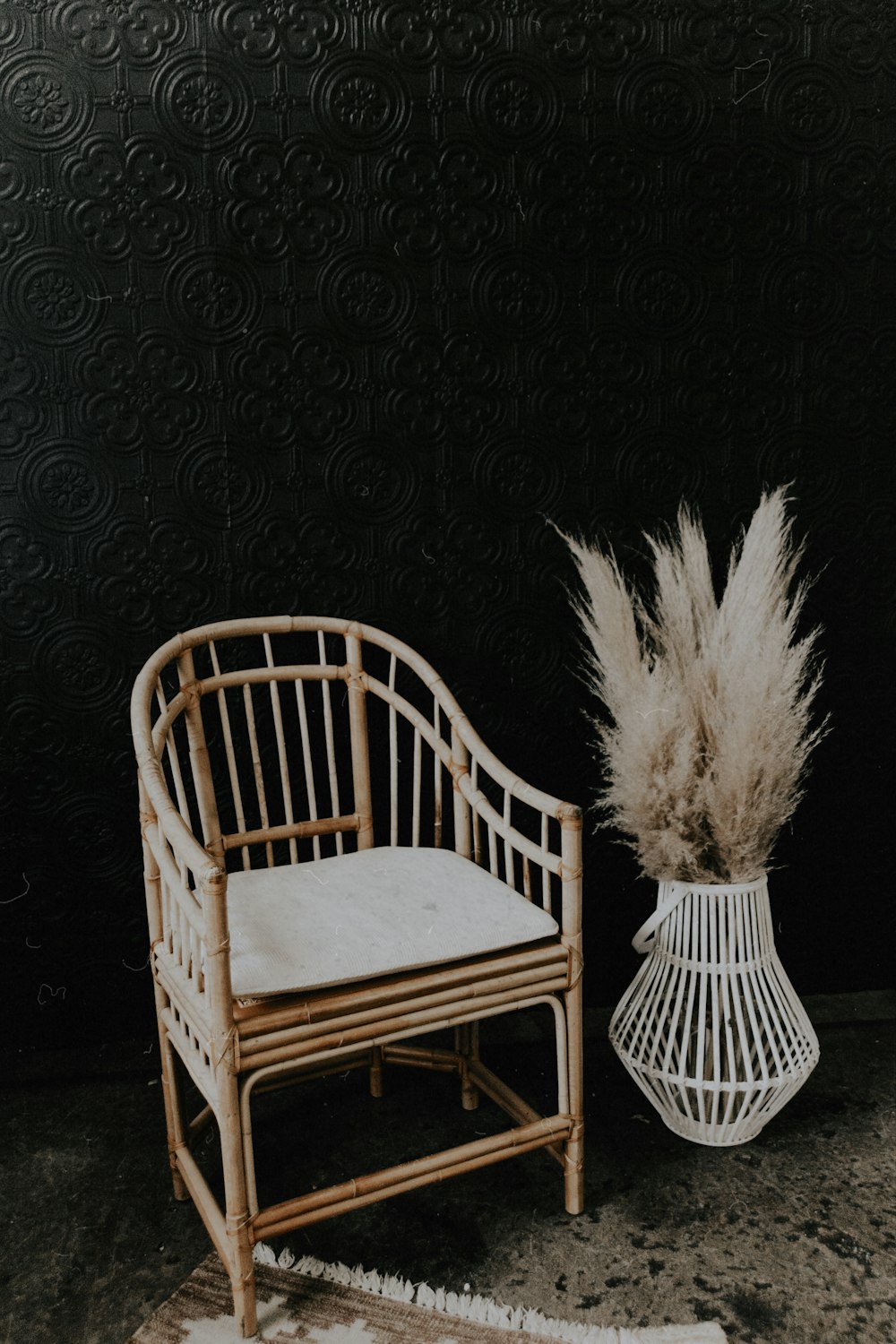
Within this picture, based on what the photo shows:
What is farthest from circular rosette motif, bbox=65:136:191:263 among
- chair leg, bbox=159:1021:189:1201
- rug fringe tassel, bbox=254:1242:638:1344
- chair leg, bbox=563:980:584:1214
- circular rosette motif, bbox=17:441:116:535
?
rug fringe tassel, bbox=254:1242:638:1344

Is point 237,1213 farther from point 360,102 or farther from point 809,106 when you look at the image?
point 809,106

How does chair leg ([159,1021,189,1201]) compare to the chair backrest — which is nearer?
the chair backrest

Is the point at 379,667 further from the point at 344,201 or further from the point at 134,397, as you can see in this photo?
the point at 344,201

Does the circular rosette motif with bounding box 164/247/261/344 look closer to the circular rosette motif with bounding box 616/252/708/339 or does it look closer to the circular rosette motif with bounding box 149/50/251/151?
the circular rosette motif with bounding box 149/50/251/151

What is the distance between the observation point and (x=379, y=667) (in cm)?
210

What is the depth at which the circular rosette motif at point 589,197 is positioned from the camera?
2.01 m

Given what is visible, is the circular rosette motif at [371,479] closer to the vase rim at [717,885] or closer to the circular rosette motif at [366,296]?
the circular rosette motif at [366,296]

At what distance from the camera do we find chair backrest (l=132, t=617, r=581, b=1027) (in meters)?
1.52

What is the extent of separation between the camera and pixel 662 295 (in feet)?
6.83

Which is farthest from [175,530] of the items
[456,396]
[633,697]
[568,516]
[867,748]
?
[867,748]

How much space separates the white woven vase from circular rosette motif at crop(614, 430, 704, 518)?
0.82 metres

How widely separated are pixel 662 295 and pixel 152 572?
1.18 meters

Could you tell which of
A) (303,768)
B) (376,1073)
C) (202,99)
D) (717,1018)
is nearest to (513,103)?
(202,99)

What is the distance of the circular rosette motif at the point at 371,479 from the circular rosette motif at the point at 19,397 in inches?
21.8
